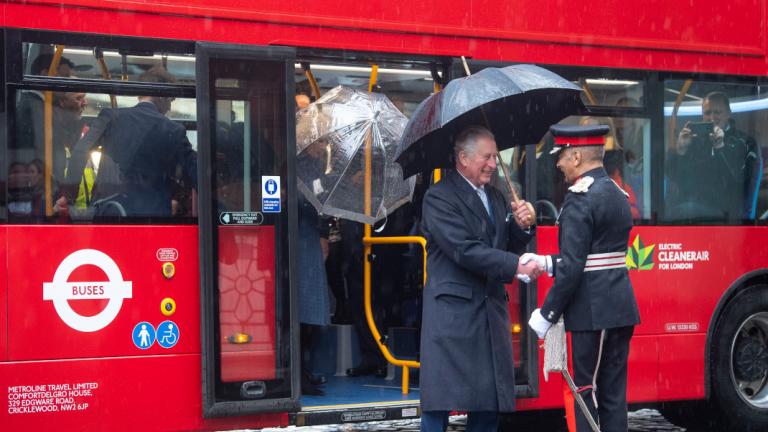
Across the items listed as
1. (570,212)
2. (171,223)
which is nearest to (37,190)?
(171,223)

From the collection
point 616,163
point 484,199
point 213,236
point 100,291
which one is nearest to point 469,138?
point 484,199

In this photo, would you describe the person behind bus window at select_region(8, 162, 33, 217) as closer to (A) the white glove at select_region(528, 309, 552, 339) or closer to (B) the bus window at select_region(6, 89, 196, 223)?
→ (B) the bus window at select_region(6, 89, 196, 223)

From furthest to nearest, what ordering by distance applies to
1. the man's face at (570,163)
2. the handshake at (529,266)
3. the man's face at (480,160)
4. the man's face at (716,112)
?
the man's face at (716,112)
the man's face at (570,163)
the man's face at (480,160)
the handshake at (529,266)

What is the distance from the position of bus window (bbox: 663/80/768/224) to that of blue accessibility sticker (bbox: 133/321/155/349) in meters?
3.81

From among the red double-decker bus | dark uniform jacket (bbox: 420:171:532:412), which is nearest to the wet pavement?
the red double-decker bus

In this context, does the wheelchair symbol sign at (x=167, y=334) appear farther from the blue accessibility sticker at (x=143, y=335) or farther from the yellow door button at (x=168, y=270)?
the yellow door button at (x=168, y=270)

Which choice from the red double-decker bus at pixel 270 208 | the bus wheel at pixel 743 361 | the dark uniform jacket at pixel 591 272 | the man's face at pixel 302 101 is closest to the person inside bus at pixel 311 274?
the man's face at pixel 302 101

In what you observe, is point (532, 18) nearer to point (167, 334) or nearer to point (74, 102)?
point (74, 102)

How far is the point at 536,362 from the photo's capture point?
7430 millimetres

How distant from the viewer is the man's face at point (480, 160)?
5441mm

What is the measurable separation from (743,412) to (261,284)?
12.6ft

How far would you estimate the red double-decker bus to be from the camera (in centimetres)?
618

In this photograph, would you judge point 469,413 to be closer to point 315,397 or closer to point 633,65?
point 315,397

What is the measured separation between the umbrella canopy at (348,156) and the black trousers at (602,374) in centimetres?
234
